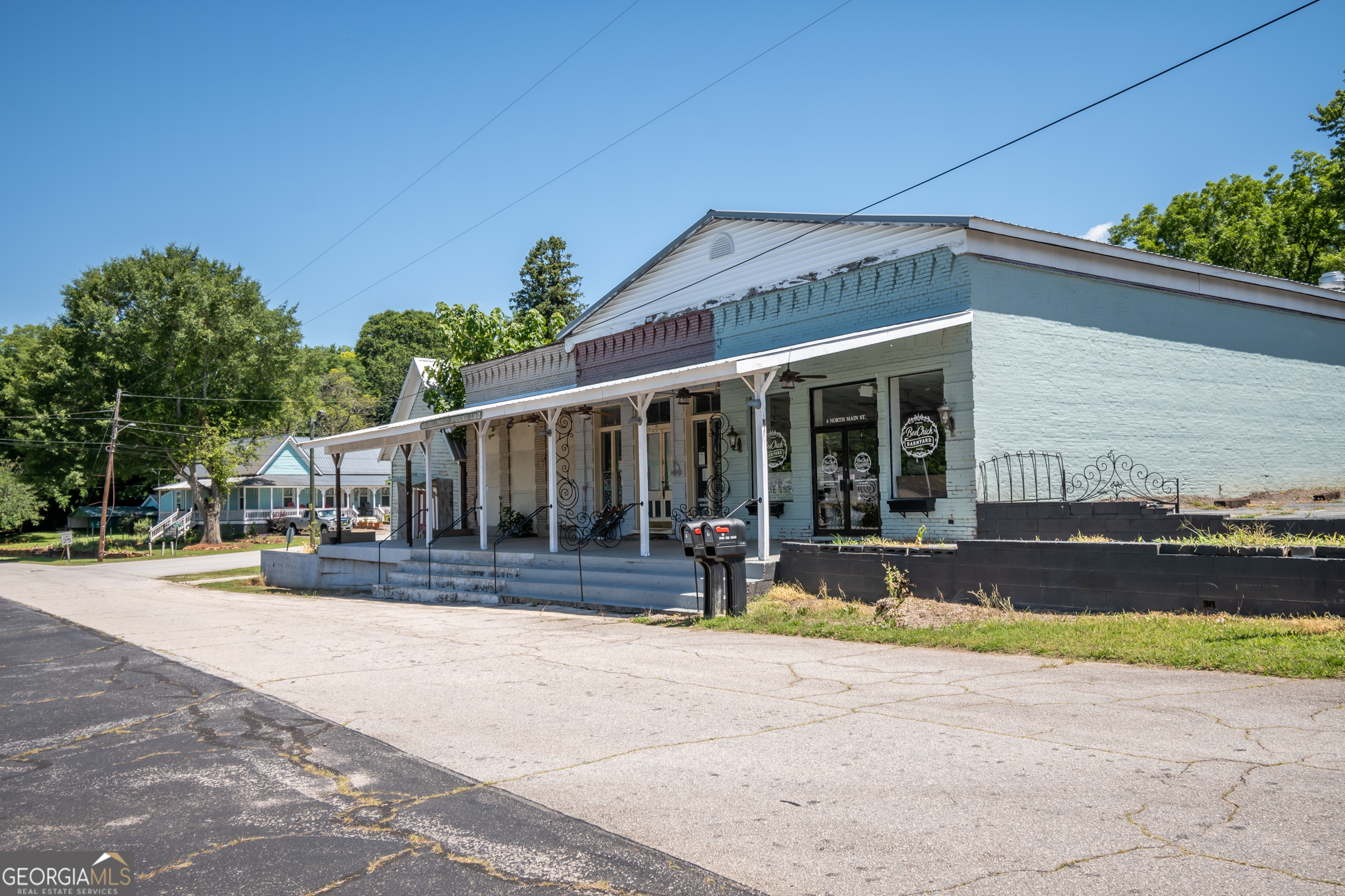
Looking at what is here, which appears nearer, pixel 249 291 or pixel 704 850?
pixel 704 850

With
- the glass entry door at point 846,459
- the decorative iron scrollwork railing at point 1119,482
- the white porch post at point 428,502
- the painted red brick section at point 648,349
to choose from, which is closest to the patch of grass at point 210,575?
the white porch post at point 428,502

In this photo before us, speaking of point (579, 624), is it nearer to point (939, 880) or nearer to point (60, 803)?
point (60, 803)

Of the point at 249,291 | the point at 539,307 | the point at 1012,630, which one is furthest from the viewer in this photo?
the point at 539,307

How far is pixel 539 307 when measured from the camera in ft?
190

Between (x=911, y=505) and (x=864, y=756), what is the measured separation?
8.59 meters

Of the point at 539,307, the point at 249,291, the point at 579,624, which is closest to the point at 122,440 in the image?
the point at 249,291

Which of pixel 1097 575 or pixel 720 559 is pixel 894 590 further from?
pixel 1097 575

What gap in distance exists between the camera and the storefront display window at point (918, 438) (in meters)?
13.4

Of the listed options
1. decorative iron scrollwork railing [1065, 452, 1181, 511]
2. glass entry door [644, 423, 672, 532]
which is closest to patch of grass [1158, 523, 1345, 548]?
decorative iron scrollwork railing [1065, 452, 1181, 511]

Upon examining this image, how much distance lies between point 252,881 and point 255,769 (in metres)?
1.90

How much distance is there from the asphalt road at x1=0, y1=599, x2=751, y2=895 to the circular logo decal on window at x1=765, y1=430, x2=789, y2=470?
10062 mm

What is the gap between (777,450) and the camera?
15.9 meters

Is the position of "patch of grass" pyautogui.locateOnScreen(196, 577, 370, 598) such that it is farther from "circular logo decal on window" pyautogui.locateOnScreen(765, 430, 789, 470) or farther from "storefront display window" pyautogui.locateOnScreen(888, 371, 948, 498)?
"storefront display window" pyautogui.locateOnScreen(888, 371, 948, 498)

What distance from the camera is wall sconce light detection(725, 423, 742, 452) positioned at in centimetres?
1678
